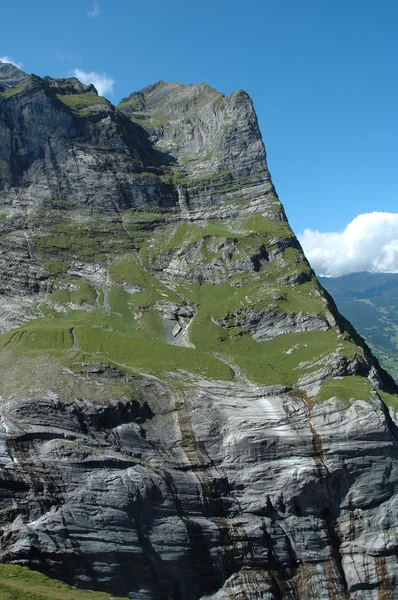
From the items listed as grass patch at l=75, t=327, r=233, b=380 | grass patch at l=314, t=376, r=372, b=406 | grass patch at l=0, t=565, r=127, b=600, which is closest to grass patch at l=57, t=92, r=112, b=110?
grass patch at l=75, t=327, r=233, b=380

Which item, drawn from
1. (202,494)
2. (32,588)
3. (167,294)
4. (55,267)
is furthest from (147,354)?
(55,267)

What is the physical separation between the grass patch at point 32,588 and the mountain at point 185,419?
3.61 meters

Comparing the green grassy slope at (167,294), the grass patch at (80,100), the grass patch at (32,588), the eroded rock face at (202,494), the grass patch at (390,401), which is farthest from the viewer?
the grass patch at (80,100)

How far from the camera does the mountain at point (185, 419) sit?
180 feet

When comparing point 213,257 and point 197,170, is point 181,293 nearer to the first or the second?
point 213,257

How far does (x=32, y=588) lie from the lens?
41.6m

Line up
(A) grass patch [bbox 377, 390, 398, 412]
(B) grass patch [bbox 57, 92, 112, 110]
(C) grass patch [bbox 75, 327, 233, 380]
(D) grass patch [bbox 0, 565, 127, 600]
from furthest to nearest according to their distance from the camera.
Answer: (B) grass patch [bbox 57, 92, 112, 110] → (C) grass patch [bbox 75, 327, 233, 380] → (A) grass patch [bbox 377, 390, 398, 412] → (D) grass patch [bbox 0, 565, 127, 600]

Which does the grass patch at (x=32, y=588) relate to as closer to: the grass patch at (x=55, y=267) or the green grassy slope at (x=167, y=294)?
the green grassy slope at (x=167, y=294)

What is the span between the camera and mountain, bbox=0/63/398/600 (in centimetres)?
5500

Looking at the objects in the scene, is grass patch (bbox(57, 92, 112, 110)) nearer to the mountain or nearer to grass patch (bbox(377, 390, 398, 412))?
the mountain

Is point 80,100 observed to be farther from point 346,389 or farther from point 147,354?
point 346,389

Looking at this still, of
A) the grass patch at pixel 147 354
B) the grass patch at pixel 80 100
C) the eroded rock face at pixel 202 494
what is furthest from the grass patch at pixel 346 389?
the grass patch at pixel 80 100

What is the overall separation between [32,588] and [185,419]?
104 ft

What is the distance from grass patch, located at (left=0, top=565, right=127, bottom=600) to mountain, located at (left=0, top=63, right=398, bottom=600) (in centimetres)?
361
